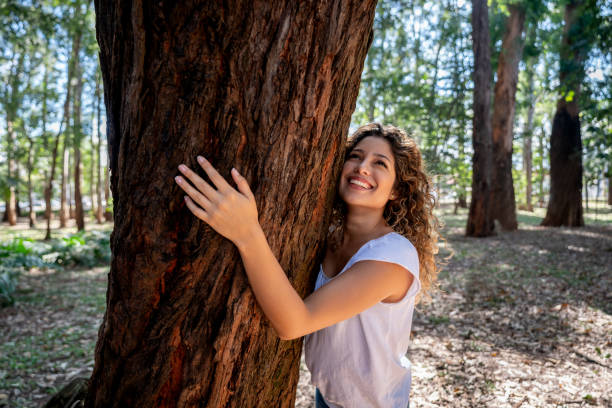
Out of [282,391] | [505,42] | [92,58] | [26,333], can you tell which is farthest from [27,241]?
[505,42]

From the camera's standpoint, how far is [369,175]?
1.95m

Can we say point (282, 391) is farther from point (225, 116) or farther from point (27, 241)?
point (27, 241)

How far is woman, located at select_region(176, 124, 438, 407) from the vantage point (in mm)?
1348

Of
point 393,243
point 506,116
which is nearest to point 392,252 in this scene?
point 393,243

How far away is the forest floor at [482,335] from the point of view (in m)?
3.52

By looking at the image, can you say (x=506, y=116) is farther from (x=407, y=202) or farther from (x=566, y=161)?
(x=407, y=202)

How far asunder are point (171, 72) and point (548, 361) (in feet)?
14.1

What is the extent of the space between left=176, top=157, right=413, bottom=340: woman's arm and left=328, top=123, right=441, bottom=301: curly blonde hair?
0.57 m

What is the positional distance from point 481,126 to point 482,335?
7.36 meters

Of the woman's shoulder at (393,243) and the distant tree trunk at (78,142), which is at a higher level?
the distant tree trunk at (78,142)

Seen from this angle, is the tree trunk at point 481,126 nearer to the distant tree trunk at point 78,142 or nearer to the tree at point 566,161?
the tree at point 566,161

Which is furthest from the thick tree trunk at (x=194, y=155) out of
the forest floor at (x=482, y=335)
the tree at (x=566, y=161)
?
the tree at (x=566, y=161)

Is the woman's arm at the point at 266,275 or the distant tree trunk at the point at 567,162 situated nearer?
the woman's arm at the point at 266,275

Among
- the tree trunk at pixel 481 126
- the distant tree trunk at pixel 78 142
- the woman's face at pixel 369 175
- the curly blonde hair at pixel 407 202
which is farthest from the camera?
the distant tree trunk at pixel 78 142
